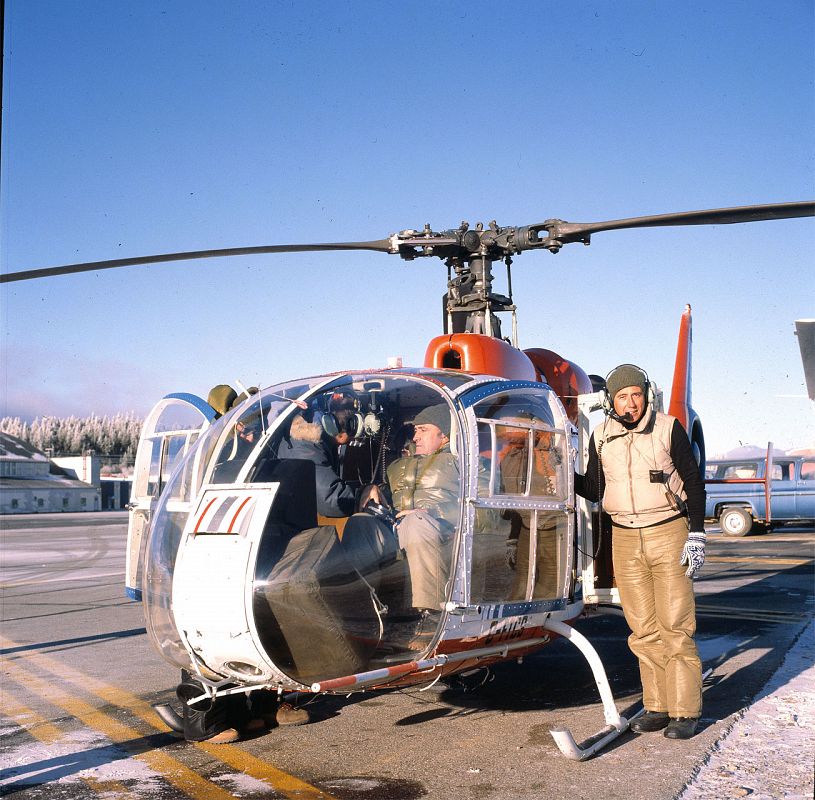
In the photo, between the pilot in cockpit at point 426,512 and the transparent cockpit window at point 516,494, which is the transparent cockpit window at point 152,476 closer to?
the pilot in cockpit at point 426,512

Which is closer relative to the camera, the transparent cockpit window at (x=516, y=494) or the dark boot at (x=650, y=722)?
the transparent cockpit window at (x=516, y=494)

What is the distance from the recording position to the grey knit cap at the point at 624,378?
5.16 m

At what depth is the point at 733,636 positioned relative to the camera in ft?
26.5

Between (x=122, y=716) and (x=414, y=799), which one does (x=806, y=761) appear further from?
(x=122, y=716)

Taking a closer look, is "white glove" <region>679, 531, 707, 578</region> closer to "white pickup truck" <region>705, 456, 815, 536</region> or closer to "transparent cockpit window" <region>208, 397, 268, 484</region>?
"transparent cockpit window" <region>208, 397, 268, 484</region>

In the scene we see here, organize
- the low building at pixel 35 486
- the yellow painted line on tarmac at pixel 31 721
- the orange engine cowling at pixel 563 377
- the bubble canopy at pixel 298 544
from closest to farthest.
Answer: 1. the bubble canopy at pixel 298 544
2. the yellow painted line on tarmac at pixel 31 721
3. the orange engine cowling at pixel 563 377
4. the low building at pixel 35 486

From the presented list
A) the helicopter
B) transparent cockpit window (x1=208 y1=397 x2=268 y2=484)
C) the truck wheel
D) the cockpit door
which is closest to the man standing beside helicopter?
the helicopter

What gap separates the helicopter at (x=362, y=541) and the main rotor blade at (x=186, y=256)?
0.02m

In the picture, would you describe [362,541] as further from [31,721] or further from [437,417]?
[31,721]

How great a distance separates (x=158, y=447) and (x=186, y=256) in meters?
1.40

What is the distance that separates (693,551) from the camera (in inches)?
191

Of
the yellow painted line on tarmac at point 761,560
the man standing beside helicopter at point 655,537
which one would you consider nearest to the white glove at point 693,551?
the man standing beside helicopter at point 655,537

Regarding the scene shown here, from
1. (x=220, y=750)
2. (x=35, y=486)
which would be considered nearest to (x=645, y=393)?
(x=220, y=750)

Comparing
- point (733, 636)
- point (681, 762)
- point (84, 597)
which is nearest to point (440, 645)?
point (681, 762)
